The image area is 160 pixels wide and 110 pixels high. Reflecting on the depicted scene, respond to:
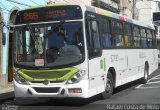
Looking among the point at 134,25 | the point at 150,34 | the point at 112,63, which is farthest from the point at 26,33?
the point at 150,34

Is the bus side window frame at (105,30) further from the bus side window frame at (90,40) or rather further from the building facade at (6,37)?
the building facade at (6,37)

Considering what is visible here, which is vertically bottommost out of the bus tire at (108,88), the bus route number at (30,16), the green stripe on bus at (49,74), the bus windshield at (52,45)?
the bus tire at (108,88)

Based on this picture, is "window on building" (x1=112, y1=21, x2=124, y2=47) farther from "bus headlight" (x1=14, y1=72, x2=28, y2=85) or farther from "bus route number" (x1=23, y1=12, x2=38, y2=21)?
"bus headlight" (x1=14, y1=72, x2=28, y2=85)

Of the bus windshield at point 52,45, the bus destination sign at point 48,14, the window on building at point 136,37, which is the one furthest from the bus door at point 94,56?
the window on building at point 136,37

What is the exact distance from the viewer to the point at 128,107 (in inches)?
475

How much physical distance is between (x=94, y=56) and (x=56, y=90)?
157cm

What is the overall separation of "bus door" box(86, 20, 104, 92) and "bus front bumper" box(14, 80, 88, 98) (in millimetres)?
481

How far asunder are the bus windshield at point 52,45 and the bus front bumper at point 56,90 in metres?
0.61

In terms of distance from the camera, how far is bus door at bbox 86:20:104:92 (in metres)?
12.4

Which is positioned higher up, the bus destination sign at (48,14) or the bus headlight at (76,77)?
the bus destination sign at (48,14)

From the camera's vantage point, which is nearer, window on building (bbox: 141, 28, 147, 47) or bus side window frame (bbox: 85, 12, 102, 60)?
bus side window frame (bbox: 85, 12, 102, 60)

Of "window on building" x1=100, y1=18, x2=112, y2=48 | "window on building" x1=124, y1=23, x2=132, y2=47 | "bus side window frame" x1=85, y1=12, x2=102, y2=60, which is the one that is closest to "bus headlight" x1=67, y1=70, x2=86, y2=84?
"bus side window frame" x1=85, y1=12, x2=102, y2=60

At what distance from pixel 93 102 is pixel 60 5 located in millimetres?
3224

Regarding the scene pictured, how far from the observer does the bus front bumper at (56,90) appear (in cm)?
1195
